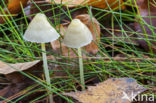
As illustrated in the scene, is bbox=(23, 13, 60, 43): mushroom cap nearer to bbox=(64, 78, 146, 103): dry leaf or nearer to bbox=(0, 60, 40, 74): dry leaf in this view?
bbox=(0, 60, 40, 74): dry leaf

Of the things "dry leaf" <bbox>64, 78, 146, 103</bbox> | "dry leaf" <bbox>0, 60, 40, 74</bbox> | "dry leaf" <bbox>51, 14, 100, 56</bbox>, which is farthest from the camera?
"dry leaf" <bbox>51, 14, 100, 56</bbox>

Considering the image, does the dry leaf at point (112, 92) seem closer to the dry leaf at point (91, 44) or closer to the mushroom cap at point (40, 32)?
the mushroom cap at point (40, 32)

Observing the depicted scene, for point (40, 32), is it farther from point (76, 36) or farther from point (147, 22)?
point (147, 22)

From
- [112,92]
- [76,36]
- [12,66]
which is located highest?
[76,36]

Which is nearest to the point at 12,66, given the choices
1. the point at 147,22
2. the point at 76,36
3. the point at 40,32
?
the point at 40,32

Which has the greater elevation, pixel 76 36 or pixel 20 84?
pixel 76 36

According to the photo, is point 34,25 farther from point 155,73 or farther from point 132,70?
point 155,73

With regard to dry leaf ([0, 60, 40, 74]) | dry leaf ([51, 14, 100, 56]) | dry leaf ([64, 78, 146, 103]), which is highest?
dry leaf ([51, 14, 100, 56])

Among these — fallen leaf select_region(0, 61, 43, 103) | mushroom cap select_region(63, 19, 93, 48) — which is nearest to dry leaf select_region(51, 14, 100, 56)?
fallen leaf select_region(0, 61, 43, 103)

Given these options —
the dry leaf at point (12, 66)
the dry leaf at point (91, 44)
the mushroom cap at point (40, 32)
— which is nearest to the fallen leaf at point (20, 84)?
the dry leaf at point (12, 66)
